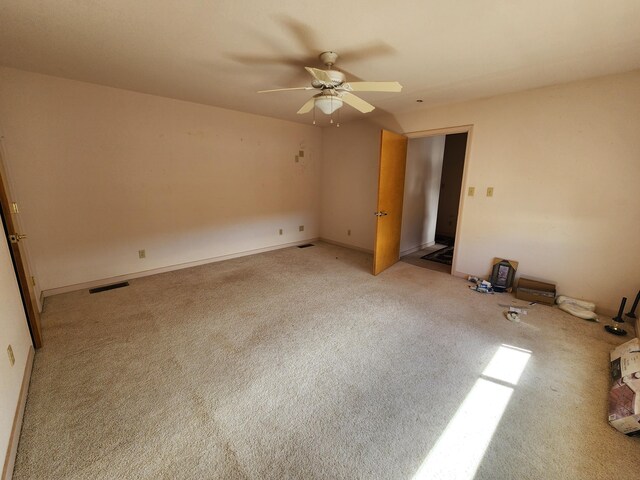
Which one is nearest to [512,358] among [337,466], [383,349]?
[383,349]

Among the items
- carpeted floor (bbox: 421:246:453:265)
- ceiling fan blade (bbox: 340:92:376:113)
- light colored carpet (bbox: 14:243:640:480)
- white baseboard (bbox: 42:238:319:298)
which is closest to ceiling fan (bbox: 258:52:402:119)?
ceiling fan blade (bbox: 340:92:376:113)

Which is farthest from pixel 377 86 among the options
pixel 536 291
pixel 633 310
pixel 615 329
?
pixel 633 310

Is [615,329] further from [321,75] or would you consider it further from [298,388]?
[321,75]

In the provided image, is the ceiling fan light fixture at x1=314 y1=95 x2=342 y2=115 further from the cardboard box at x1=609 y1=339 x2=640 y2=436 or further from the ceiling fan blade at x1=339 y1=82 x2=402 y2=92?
the cardboard box at x1=609 y1=339 x2=640 y2=436

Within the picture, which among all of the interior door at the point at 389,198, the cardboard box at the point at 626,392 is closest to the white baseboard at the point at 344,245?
the interior door at the point at 389,198

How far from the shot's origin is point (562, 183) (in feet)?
9.28

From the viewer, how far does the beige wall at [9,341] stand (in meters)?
1.28

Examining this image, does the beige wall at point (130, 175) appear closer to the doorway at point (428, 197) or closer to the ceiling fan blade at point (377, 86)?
the doorway at point (428, 197)

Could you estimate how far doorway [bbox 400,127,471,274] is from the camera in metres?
4.44

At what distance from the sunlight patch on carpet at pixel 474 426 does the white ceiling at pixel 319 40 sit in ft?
7.75

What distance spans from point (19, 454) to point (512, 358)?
10.1ft

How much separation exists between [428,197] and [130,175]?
4.79 metres

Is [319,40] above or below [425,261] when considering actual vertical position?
above

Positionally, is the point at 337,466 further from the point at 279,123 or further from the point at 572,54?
the point at 279,123
